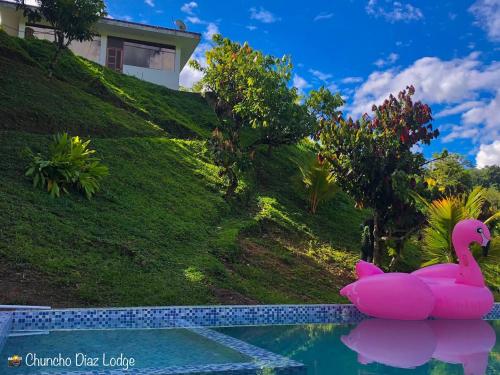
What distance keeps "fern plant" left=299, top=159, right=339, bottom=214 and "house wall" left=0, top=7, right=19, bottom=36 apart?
17.0 metres

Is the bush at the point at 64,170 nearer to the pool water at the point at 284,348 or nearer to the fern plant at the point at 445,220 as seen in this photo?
the pool water at the point at 284,348

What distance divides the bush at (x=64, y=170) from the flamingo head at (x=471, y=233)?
752 cm

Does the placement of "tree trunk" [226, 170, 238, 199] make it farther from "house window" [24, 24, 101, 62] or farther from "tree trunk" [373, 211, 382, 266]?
"house window" [24, 24, 101, 62]

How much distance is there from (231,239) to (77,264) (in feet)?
14.3

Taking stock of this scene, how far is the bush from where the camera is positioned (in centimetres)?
988

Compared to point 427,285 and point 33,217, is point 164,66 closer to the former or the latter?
point 33,217

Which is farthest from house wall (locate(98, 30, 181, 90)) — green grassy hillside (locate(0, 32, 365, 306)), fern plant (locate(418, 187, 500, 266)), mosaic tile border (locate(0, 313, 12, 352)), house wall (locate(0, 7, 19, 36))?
mosaic tile border (locate(0, 313, 12, 352))

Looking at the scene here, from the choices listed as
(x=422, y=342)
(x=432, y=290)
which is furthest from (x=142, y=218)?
(x=422, y=342)

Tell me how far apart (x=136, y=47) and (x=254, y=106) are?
1384 cm

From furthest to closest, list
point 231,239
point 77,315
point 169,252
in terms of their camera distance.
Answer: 1. point 231,239
2. point 169,252
3. point 77,315

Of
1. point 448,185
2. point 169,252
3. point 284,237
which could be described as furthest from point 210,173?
point 448,185

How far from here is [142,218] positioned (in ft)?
34.5

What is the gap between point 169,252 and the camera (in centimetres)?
948

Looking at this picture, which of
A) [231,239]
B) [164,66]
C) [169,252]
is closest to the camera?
[169,252]
